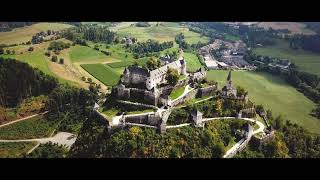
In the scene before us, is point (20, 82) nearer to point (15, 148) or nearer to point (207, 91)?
point (15, 148)

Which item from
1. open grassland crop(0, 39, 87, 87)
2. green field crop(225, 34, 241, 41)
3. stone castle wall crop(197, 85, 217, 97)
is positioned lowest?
open grassland crop(0, 39, 87, 87)

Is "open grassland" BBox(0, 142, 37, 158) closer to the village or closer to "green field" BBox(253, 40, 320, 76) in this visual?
the village

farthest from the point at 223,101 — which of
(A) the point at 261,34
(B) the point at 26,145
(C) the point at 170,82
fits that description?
(A) the point at 261,34

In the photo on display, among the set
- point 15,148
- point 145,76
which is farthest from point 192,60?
point 15,148

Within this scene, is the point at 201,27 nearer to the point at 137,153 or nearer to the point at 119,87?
the point at 119,87

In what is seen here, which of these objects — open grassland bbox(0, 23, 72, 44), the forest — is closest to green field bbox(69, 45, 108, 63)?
open grassland bbox(0, 23, 72, 44)
